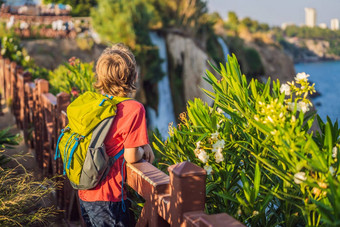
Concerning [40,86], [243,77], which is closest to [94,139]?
[243,77]

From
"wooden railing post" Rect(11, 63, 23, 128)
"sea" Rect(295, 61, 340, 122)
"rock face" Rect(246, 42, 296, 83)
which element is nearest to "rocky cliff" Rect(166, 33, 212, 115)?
"sea" Rect(295, 61, 340, 122)

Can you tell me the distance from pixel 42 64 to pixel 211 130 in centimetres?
1833

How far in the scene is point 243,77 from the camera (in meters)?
2.56

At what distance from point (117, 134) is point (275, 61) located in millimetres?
35088

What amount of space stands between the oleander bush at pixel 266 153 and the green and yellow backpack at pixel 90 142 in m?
0.50

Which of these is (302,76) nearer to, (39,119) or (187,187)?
(187,187)

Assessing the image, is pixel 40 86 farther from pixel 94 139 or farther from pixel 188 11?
pixel 188 11

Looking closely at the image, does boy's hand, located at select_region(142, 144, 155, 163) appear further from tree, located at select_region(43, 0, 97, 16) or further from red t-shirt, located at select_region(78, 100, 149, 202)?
tree, located at select_region(43, 0, 97, 16)

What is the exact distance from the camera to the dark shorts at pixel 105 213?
264 cm

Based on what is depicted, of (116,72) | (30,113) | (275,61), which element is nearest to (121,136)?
(116,72)

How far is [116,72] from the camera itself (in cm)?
252

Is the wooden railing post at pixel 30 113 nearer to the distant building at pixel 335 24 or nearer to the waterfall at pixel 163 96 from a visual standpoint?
the distant building at pixel 335 24

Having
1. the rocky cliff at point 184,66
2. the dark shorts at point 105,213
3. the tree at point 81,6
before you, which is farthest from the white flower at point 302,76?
the tree at point 81,6

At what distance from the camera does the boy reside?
2516mm
